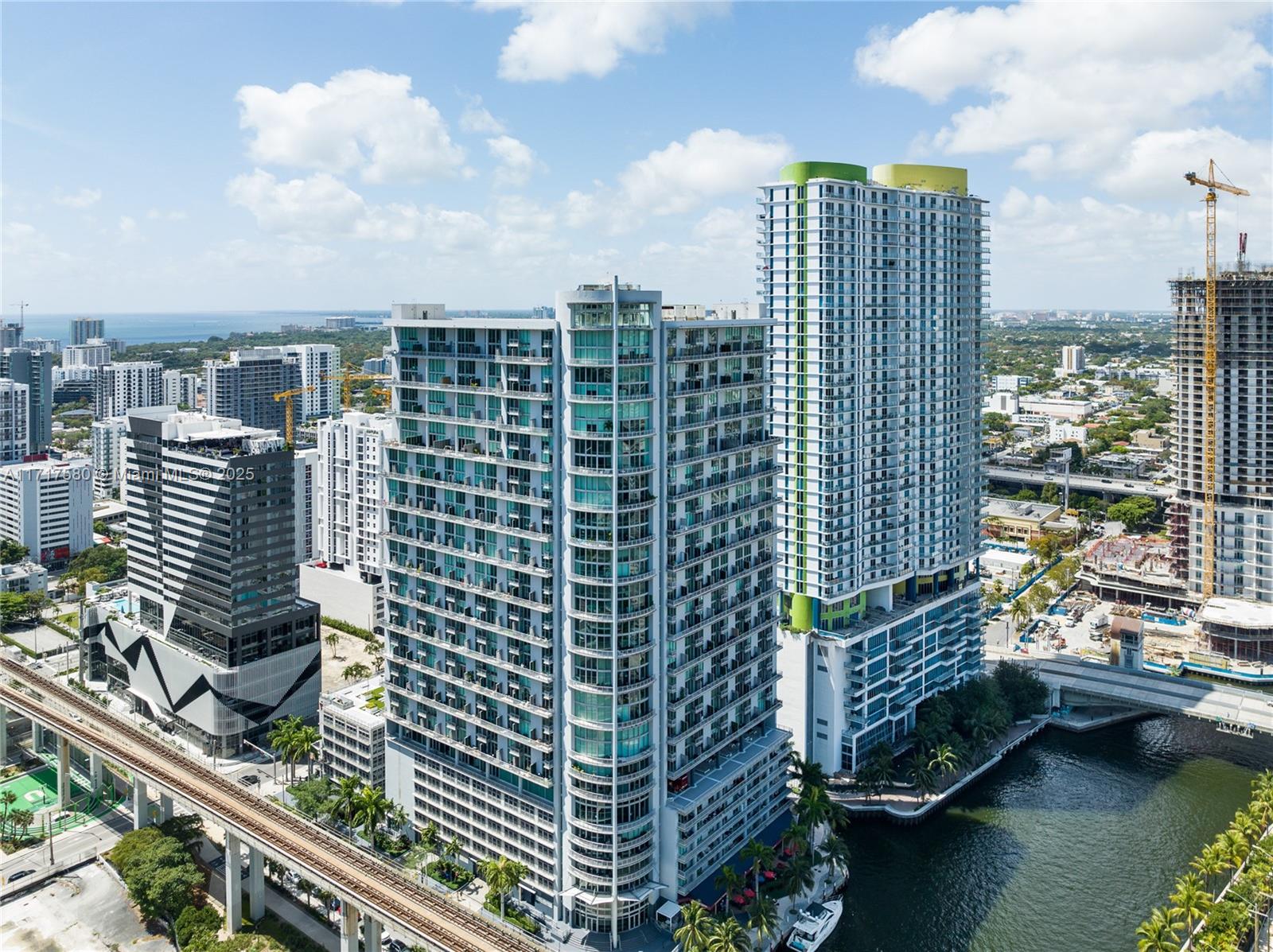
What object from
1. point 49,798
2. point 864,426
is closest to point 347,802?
point 49,798

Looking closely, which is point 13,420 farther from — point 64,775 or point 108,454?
point 64,775

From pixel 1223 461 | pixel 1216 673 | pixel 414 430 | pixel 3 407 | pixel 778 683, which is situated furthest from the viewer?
pixel 3 407

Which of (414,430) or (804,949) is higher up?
(414,430)

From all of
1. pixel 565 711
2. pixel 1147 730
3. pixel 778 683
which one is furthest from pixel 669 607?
pixel 1147 730

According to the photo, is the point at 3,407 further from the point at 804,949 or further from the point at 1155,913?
the point at 1155,913

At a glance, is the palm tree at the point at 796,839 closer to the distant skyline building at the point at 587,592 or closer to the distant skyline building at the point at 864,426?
the distant skyline building at the point at 587,592

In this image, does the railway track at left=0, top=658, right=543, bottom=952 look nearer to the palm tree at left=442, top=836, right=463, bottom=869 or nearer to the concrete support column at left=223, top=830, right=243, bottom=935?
the concrete support column at left=223, top=830, right=243, bottom=935

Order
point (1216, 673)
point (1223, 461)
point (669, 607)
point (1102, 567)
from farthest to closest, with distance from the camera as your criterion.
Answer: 1. point (1102, 567)
2. point (1223, 461)
3. point (1216, 673)
4. point (669, 607)
